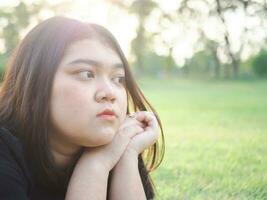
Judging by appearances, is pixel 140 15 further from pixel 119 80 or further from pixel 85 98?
pixel 85 98

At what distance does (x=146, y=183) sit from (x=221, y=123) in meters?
4.74

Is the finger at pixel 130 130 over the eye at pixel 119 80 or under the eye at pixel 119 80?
under

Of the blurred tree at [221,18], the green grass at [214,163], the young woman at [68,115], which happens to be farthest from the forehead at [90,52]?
the blurred tree at [221,18]

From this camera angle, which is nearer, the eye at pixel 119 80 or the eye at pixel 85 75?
the eye at pixel 85 75

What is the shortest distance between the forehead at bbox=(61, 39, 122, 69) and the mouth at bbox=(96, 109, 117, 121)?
0.64 feet

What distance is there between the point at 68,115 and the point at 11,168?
300 mm

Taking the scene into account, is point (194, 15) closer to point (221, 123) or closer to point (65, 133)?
point (221, 123)

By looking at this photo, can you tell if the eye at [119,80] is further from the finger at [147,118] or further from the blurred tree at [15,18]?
the blurred tree at [15,18]

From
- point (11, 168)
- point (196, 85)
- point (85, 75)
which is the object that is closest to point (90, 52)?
point (85, 75)

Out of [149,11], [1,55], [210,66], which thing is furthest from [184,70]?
[1,55]

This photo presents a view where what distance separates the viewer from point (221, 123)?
22.4 feet

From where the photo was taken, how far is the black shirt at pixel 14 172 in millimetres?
1517

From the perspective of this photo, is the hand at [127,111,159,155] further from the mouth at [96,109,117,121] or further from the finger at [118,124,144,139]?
the mouth at [96,109,117,121]

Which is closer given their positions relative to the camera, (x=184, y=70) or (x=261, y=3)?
(x=261, y=3)
